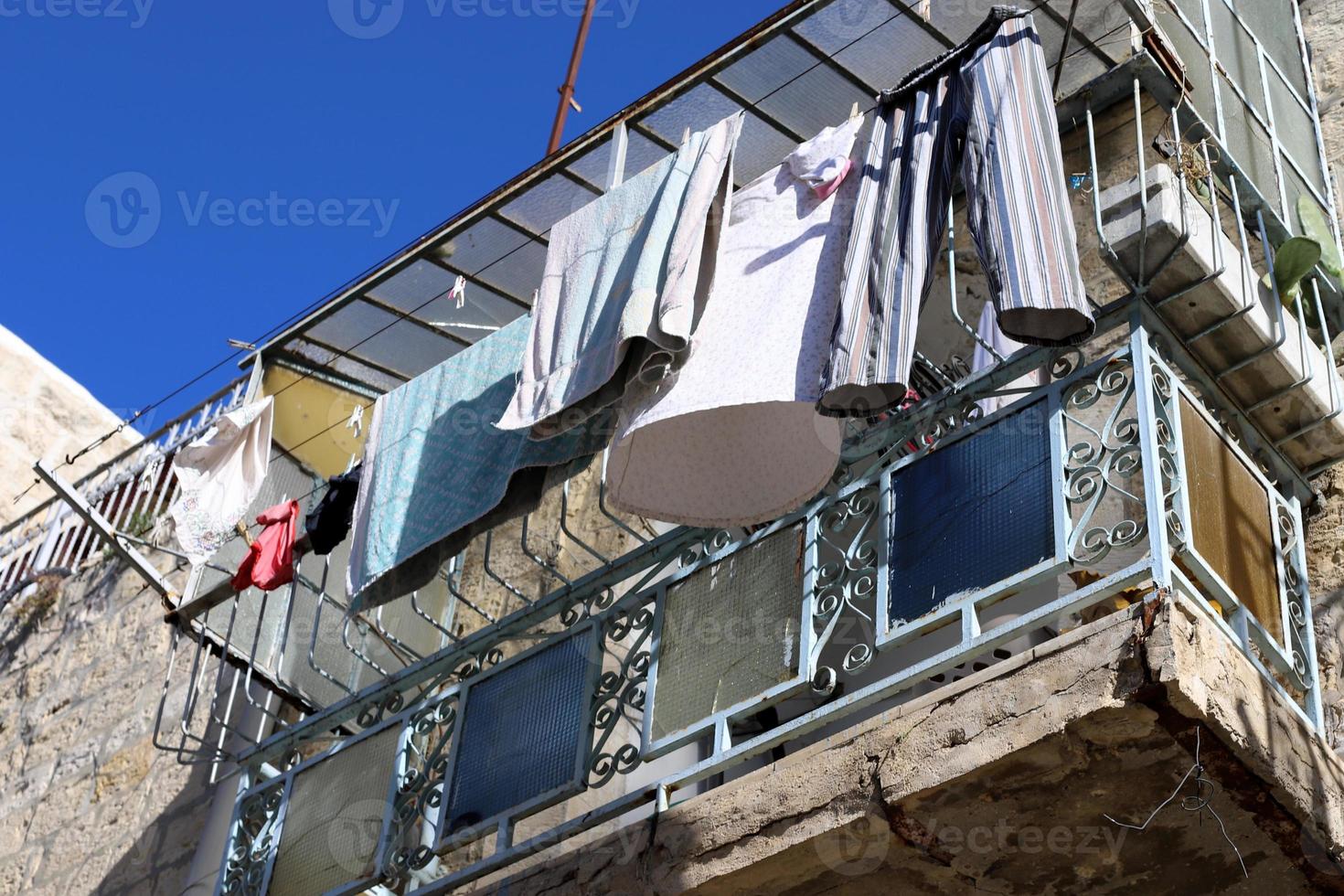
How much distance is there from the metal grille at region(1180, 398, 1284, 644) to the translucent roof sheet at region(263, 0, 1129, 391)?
2.02 metres

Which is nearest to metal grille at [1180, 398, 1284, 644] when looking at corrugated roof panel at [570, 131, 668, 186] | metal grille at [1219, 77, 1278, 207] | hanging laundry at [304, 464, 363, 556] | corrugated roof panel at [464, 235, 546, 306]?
metal grille at [1219, 77, 1278, 207]

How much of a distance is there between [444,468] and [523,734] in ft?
4.16

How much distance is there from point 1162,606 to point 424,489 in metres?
3.09

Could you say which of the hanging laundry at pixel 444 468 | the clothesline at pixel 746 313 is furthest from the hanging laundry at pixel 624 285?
the hanging laundry at pixel 444 468

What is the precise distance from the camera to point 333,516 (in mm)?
6715

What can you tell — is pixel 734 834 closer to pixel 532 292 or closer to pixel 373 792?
pixel 373 792

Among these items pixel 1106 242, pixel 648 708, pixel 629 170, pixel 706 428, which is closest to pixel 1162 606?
pixel 1106 242

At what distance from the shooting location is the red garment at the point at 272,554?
6566mm

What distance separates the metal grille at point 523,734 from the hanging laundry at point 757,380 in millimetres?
572

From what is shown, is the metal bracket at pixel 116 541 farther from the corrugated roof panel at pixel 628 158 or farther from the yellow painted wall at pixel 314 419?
the corrugated roof panel at pixel 628 158

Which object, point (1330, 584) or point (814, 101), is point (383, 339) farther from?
point (1330, 584)

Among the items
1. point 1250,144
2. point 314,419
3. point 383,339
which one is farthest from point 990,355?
point 314,419

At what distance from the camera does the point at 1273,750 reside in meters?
4.05

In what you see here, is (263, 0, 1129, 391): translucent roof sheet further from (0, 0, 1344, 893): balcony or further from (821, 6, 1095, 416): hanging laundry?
(821, 6, 1095, 416): hanging laundry
